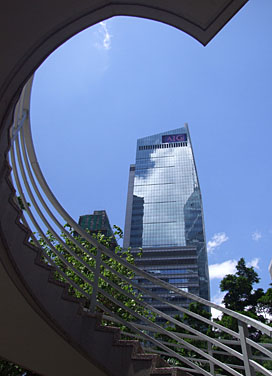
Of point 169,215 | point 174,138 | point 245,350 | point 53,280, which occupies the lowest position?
point 245,350

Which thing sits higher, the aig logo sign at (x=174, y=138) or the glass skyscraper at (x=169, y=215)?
the aig logo sign at (x=174, y=138)

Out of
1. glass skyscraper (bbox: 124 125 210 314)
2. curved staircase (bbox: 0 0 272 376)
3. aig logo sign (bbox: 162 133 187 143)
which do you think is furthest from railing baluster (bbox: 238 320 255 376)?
aig logo sign (bbox: 162 133 187 143)

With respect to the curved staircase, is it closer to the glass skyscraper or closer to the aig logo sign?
the glass skyscraper

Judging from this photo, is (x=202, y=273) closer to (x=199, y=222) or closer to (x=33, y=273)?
(x=199, y=222)

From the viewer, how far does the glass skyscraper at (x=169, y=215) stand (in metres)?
60.5

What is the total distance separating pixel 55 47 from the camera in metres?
1.79

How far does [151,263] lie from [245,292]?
45.3 meters

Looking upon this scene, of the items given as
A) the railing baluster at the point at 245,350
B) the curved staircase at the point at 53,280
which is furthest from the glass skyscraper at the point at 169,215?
the railing baluster at the point at 245,350

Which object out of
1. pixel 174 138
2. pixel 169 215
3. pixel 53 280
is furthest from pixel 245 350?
pixel 174 138

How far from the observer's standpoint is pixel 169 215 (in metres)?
68.2

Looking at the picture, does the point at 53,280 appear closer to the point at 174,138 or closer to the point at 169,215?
the point at 169,215

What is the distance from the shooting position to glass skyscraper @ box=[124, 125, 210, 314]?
60.5 m

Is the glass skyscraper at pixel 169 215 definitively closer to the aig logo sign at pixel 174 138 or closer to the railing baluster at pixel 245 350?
the aig logo sign at pixel 174 138

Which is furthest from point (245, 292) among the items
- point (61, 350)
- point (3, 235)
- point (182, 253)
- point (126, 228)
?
point (126, 228)
